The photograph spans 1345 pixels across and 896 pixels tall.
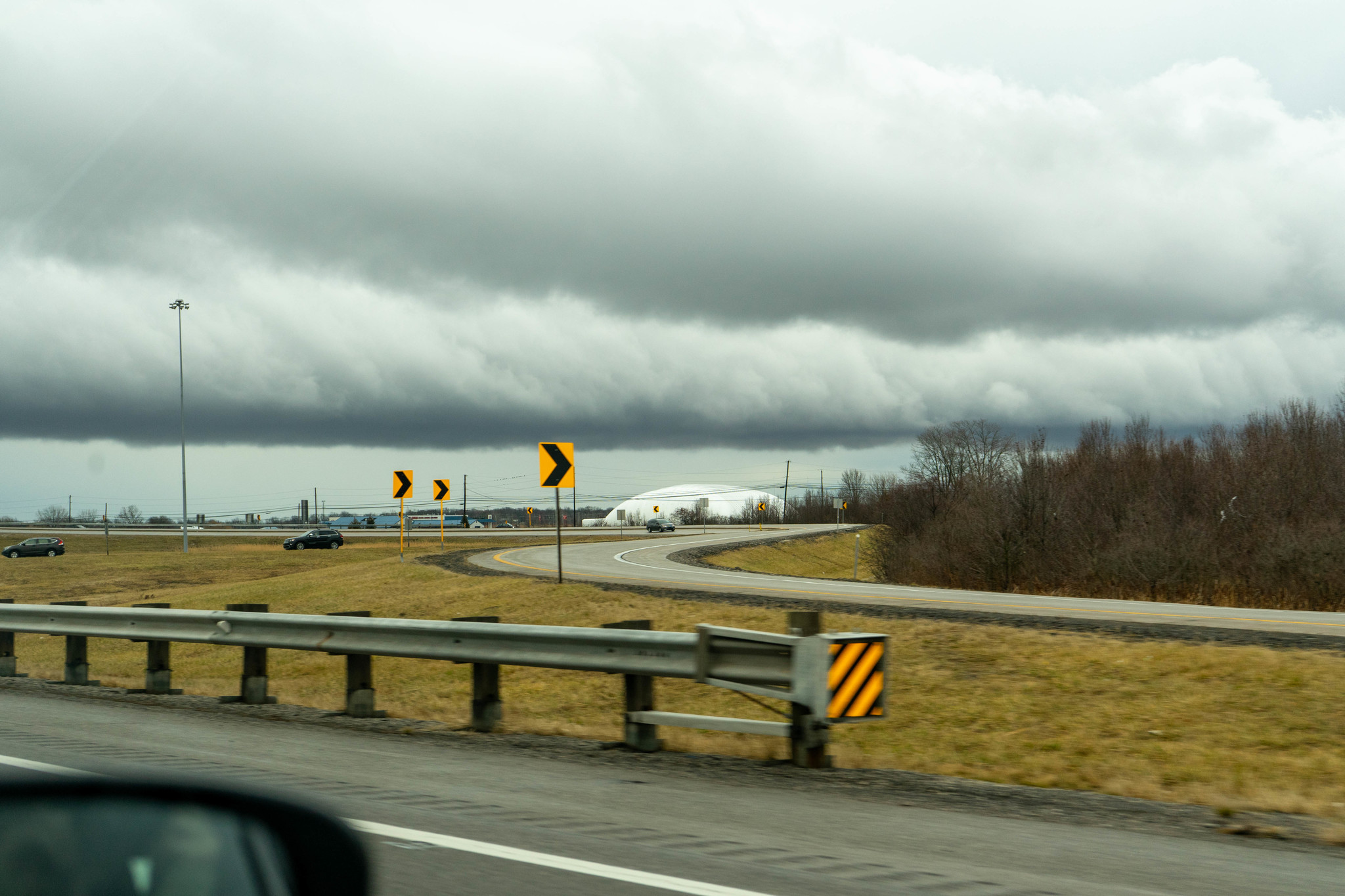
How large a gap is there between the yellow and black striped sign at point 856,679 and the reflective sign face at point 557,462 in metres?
16.2

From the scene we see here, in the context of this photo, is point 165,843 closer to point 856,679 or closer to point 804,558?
Answer: point 856,679

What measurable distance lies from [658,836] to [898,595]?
21.9 meters

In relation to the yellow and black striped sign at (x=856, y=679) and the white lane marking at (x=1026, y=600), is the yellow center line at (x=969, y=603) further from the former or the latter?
the yellow and black striped sign at (x=856, y=679)

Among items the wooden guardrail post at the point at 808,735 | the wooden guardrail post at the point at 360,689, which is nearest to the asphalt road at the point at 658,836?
the wooden guardrail post at the point at 808,735

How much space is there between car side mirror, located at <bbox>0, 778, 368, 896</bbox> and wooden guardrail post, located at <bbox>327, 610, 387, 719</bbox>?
9324 mm

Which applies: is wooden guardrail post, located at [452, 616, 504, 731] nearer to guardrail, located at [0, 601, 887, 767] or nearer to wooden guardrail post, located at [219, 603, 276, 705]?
guardrail, located at [0, 601, 887, 767]

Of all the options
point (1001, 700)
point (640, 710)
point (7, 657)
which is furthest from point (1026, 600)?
point (7, 657)

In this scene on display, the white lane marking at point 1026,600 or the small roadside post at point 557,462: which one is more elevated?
the small roadside post at point 557,462

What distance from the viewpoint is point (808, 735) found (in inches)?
333

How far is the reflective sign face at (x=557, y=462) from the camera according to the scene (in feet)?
79.9

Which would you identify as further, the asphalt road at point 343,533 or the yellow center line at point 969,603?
the asphalt road at point 343,533

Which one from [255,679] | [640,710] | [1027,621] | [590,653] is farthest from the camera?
[1027,621]

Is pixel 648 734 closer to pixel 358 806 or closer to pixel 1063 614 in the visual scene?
pixel 358 806

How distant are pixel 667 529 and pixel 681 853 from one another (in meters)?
94.9
